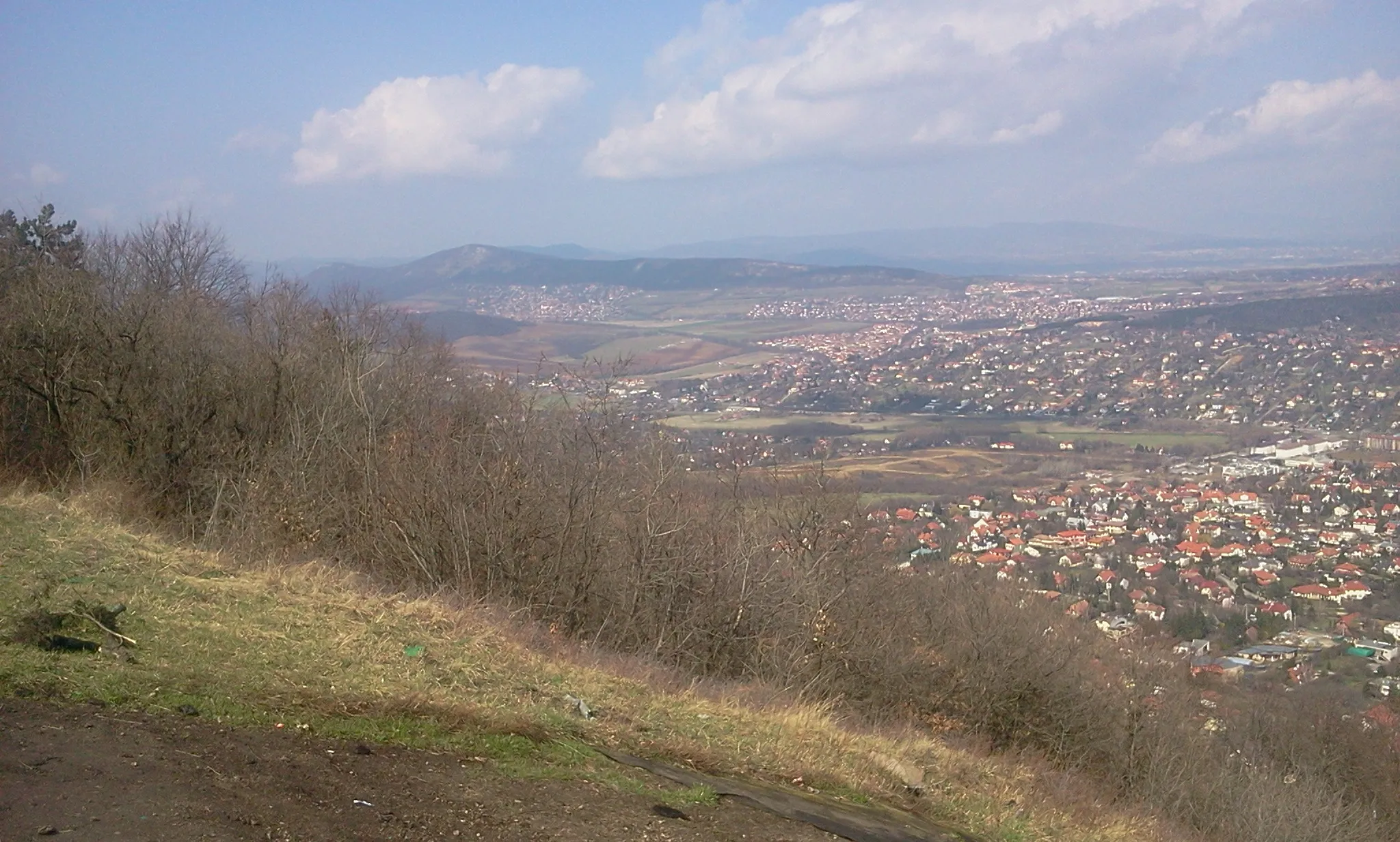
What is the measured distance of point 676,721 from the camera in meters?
7.88

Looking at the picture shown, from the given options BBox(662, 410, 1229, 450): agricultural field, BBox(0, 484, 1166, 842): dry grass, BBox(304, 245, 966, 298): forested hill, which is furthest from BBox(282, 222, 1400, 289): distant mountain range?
BBox(0, 484, 1166, 842): dry grass

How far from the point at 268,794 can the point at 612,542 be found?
357 inches

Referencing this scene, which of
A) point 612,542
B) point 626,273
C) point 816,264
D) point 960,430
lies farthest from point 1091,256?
point 612,542

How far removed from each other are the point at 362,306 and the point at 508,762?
1993cm

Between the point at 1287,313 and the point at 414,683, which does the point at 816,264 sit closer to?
the point at 1287,313

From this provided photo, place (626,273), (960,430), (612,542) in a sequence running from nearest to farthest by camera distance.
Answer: (612,542)
(960,430)
(626,273)

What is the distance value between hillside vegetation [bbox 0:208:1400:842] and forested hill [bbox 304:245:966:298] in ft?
185

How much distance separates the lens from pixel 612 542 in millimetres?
13727

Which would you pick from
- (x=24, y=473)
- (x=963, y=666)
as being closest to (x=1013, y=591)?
(x=963, y=666)

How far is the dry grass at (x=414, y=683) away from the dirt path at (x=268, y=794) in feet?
1.04

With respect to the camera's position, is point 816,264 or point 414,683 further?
point 816,264

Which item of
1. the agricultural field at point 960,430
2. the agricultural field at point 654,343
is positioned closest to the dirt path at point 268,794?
the agricultural field at point 654,343

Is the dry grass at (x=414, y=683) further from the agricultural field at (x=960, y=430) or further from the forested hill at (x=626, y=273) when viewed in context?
the forested hill at (x=626, y=273)

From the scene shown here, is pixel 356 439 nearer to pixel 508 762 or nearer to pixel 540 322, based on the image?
pixel 508 762
